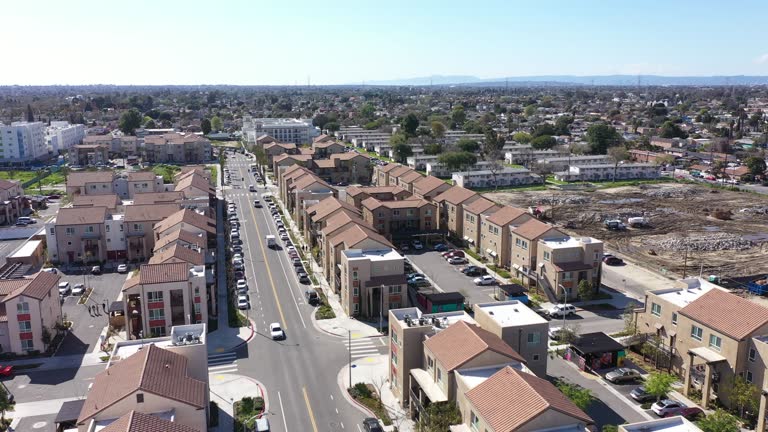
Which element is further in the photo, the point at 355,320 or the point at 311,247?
the point at 311,247

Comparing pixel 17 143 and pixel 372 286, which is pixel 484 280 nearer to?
pixel 372 286

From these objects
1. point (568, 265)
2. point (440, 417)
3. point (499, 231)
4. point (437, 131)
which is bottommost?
point (440, 417)

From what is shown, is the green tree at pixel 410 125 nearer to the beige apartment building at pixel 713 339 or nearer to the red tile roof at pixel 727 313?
the beige apartment building at pixel 713 339

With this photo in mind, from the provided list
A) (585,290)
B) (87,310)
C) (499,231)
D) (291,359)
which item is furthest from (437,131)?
(291,359)

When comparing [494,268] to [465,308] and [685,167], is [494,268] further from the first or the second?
[685,167]

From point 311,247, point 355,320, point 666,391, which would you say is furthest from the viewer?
point 311,247

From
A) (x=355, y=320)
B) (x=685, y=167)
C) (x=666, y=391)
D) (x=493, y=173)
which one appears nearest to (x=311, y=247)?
(x=355, y=320)
